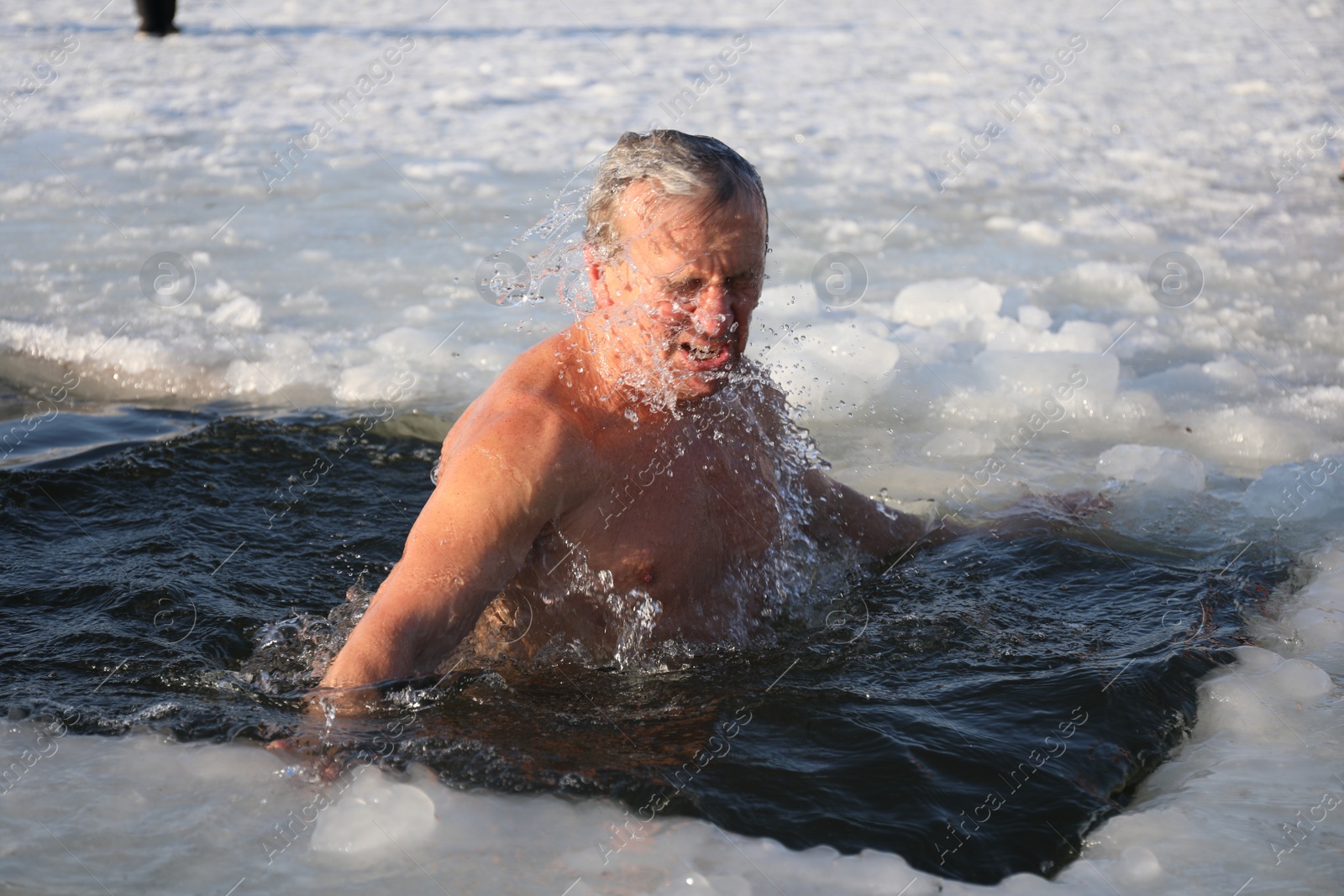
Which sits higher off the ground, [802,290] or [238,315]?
[802,290]

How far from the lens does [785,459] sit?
317 centimetres

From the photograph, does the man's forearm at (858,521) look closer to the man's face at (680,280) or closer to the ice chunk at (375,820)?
the man's face at (680,280)

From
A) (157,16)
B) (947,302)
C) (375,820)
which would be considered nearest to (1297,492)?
(947,302)

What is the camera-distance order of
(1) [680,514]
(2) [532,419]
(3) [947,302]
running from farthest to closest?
(3) [947,302] < (1) [680,514] < (2) [532,419]

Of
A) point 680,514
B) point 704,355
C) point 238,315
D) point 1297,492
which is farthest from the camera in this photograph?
point 238,315

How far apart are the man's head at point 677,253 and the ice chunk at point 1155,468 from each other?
1.99m

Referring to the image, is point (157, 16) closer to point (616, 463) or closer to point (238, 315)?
point (238, 315)

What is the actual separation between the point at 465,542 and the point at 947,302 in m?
3.78

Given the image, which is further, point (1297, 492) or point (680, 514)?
point (1297, 492)

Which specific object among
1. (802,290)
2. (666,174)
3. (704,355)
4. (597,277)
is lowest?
(802,290)

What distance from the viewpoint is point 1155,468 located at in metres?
4.00

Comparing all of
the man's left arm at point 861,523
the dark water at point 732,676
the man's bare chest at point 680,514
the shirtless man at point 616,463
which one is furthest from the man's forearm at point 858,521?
the shirtless man at point 616,463

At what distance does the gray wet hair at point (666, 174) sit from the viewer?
247 cm

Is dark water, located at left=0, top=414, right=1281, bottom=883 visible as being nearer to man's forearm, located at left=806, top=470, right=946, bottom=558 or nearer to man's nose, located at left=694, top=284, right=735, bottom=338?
man's forearm, located at left=806, top=470, right=946, bottom=558
